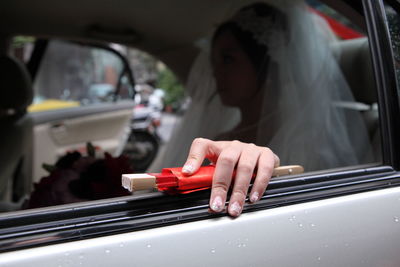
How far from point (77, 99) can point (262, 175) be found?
148 inches

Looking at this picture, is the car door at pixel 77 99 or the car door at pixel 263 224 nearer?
the car door at pixel 263 224

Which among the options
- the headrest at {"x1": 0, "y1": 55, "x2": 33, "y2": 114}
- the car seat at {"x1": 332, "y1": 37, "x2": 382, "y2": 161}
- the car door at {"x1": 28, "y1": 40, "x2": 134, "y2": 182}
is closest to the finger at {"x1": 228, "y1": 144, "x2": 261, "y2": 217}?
the car seat at {"x1": 332, "y1": 37, "x2": 382, "y2": 161}

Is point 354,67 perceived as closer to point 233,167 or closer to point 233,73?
point 233,73

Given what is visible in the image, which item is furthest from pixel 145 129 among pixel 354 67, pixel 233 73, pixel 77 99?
pixel 354 67

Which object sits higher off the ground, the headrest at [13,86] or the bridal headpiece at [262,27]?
the bridal headpiece at [262,27]

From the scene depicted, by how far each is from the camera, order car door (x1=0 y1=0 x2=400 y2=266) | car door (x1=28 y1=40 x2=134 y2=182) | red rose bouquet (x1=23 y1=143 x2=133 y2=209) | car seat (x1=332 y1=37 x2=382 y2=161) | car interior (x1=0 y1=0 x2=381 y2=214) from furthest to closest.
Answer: car door (x1=28 y1=40 x2=134 y2=182), car interior (x1=0 y1=0 x2=381 y2=214), car seat (x1=332 y1=37 x2=382 y2=161), red rose bouquet (x1=23 y1=143 x2=133 y2=209), car door (x1=0 y1=0 x2=400 y2=266)

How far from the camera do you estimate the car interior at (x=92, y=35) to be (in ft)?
7.02

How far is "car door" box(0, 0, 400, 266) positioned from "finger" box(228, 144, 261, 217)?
0.03m

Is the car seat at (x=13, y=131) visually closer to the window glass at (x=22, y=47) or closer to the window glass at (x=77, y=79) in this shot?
the window glass at (x=22, y=47)

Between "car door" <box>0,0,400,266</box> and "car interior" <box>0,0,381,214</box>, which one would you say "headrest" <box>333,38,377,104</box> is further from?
"car door" <box>0,0,400,266</box>

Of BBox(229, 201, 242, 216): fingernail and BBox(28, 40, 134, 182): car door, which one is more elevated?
BBox(229, 201, 242, 216): fingernail

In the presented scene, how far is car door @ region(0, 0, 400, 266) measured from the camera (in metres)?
0.74

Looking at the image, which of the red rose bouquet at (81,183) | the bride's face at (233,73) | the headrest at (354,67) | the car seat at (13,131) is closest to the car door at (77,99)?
the car seat at (13,131)

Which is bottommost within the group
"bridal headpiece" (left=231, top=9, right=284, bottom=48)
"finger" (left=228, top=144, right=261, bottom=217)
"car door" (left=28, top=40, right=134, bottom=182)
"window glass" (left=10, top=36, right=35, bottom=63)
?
"car door" (left=28, top=40, right=134, bottom=182)
